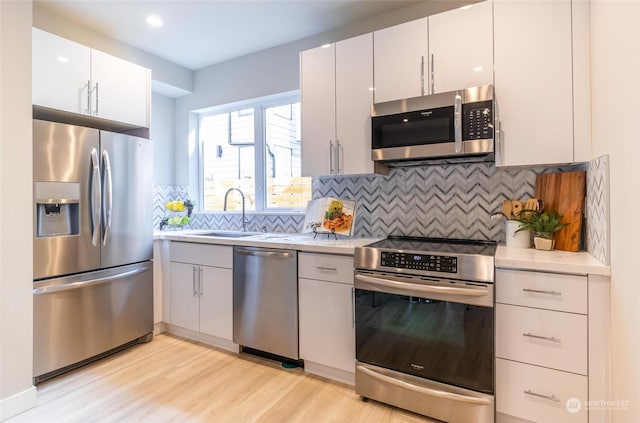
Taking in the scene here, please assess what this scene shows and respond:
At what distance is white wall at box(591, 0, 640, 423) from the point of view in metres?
1.08

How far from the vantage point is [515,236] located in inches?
77.0

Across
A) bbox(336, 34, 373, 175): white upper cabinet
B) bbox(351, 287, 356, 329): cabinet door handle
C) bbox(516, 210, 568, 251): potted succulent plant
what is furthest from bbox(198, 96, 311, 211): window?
bbox(516, 210, 568, 251): potted succulent plant

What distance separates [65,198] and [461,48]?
2678 mm

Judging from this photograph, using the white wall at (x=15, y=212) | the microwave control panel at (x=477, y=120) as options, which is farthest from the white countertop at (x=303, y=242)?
the white wall at (x=15, y=212)

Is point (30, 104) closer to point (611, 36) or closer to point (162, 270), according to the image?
point (162, 270)

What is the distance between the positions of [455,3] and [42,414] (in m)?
3.61

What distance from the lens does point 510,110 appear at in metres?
1.81

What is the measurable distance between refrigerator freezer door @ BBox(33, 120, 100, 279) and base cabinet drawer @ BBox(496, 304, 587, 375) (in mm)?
2629

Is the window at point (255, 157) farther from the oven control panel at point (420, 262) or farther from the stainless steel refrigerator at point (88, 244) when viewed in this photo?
the oven control panel at point (420, 262)

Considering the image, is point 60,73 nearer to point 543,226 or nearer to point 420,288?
point 420,288

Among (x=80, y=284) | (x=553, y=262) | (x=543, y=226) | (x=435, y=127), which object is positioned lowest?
(x=80, y=284)

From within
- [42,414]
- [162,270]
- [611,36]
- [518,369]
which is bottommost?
[42,414]

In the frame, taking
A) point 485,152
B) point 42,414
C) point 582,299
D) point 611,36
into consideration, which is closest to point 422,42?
point 485,152

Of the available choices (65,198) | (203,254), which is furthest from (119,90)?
(203,254)
